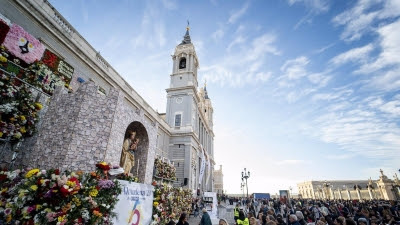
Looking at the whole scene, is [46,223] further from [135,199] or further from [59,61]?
[59,61]

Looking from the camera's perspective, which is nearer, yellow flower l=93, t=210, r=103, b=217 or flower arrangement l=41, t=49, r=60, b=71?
yellow flower l=93, t=210, r=103, b=217

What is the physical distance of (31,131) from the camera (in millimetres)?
7805

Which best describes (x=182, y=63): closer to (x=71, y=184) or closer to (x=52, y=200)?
(x=71, y=184)

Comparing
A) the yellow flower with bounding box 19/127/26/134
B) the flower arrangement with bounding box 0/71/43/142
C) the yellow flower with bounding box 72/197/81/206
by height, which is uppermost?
the flower arrangement with bounding box 0/71/43/142

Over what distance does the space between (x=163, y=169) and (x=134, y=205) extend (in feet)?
35.8

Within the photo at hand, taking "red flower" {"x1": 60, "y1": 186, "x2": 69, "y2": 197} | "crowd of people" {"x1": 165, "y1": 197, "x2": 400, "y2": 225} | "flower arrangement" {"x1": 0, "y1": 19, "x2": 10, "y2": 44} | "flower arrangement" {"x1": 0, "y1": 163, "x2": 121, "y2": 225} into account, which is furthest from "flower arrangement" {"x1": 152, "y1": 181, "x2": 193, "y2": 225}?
"flower arrangement" {"x1": 0, "y1": 19, "x2": 10, "y2": 44}

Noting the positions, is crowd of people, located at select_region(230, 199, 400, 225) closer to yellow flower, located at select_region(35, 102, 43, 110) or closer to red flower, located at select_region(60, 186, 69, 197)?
red flower, located at select_region(60, 186, 69, 197)

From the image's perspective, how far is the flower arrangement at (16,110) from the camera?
23.4ft

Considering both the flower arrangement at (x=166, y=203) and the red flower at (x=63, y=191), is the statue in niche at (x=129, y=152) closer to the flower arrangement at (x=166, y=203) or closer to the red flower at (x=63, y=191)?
the flower arrangement at (x=166, y=203)

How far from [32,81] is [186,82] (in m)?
23.1

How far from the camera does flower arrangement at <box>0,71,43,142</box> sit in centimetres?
713

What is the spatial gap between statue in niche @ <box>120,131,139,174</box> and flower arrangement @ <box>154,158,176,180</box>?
6823mm

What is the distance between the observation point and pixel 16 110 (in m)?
7.46

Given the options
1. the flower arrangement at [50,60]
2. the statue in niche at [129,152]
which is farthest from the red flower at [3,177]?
the flower arrangement at [50,60]
